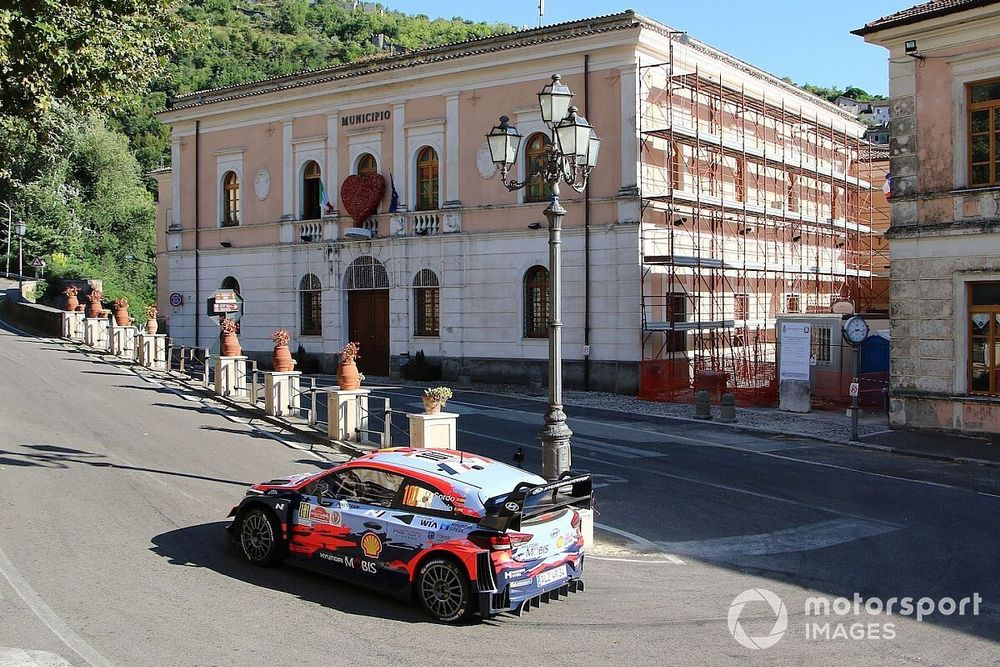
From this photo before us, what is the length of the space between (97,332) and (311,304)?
8.17m

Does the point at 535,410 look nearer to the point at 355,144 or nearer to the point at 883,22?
the point at 883,22

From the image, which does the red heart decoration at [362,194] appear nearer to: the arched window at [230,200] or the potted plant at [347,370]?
the arched window at [230,200]

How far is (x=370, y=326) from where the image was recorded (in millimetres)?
36625

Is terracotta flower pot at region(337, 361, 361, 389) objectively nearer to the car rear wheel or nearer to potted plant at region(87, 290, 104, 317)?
the car rear wheel

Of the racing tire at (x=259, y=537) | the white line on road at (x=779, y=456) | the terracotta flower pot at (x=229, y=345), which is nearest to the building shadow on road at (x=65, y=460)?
the racing tire at (x=259, y=537)

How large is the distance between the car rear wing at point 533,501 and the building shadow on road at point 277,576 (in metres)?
1.19

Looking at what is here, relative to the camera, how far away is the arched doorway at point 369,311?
36.1 m

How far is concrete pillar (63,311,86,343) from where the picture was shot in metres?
36.8

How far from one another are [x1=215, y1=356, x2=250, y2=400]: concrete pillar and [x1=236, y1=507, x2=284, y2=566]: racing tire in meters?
14.5

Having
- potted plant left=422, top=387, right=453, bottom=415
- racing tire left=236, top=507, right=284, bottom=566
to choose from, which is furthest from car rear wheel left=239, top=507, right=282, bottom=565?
potted plant left=422, top=387, right=453, bottom=415

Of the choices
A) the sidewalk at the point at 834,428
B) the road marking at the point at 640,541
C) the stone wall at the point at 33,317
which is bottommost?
the road marking at the point at 640,541

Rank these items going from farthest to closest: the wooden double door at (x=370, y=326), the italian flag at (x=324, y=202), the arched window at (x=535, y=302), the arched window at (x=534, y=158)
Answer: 1. the italian flag at (x=324, y=202)
2. the wooden double door at (x=370, y=326)
3. the arched window at (x=535, y=302)
4. the arched window at (x=534, y=158)

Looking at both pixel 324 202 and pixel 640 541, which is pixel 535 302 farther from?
pixel 640 541

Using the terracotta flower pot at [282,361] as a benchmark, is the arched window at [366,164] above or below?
above
